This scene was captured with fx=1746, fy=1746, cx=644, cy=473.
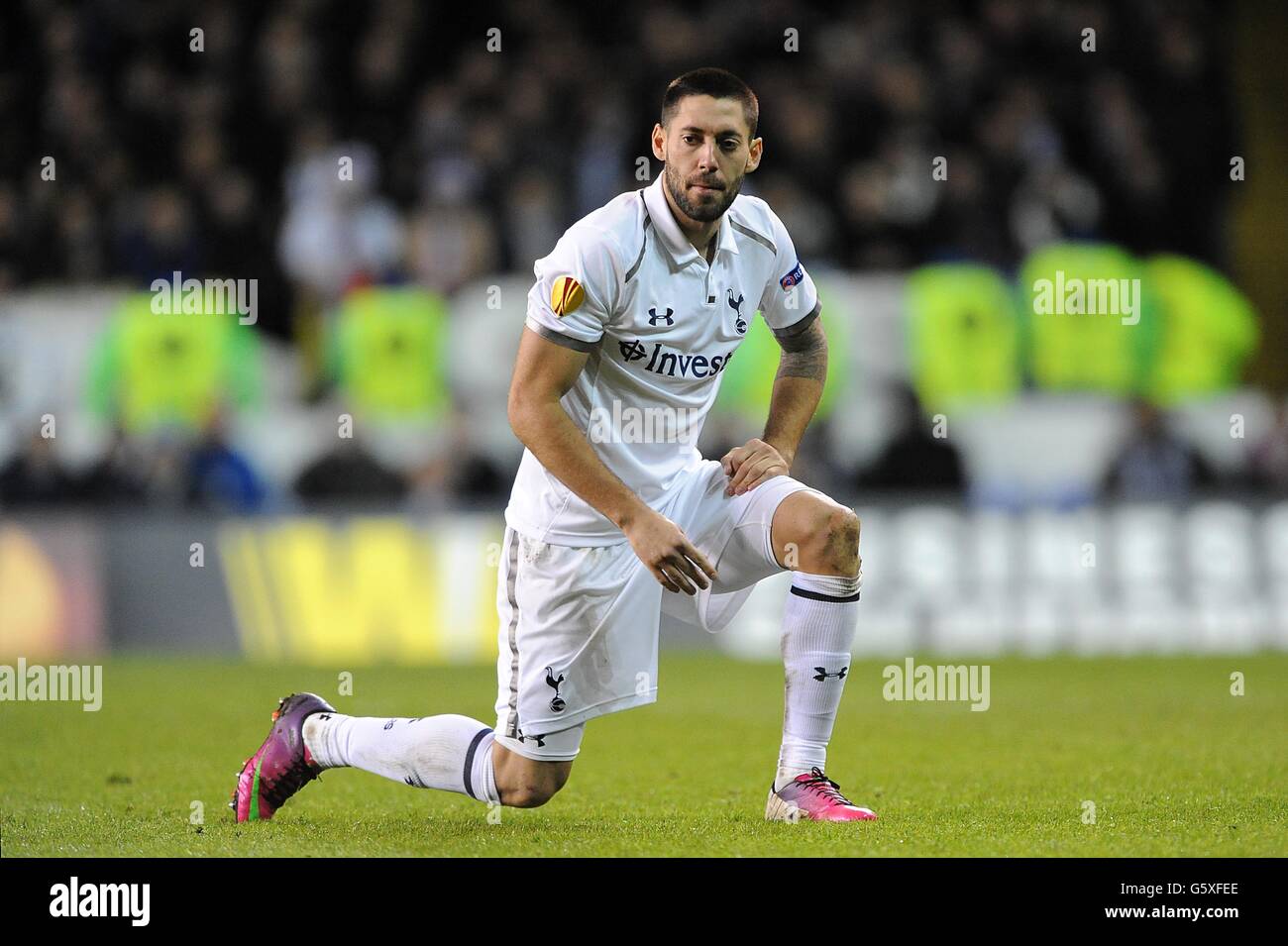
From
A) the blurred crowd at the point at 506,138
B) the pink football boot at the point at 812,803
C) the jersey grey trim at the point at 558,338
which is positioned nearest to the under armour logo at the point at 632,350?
the jersey grey trim at the point at 558,338

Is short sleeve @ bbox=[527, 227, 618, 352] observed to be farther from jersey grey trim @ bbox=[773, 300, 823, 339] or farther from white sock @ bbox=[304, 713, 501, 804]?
white sock @ bbox=[304, 713, 501, 804]

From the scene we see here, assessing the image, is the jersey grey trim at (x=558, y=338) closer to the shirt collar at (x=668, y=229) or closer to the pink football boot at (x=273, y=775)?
the shirt collar at (x=668, y=229)

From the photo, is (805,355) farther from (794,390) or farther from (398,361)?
(398,361)

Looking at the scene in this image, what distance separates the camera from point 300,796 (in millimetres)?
6336

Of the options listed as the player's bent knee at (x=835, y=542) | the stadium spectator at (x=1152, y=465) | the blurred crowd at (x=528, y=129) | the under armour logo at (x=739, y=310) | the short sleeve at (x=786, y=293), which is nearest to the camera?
the player's bent knee at (x=835, y=542)

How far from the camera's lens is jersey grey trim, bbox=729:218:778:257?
5.64 m

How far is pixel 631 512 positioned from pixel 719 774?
2.14m

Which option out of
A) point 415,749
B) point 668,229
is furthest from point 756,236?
point 415,749

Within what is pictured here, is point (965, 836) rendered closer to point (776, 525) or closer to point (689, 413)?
point (776, 525)

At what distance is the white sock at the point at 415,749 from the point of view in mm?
5473

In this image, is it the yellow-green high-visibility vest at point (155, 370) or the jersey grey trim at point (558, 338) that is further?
the yellow-green high-visibility vest at point (155, 370)

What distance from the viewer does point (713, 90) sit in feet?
17.3
